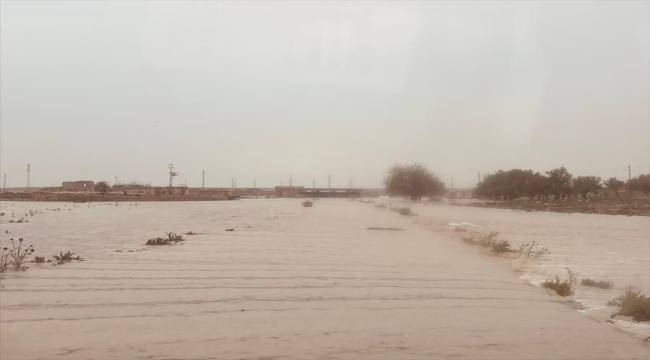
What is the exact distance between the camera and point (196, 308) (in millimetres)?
8508

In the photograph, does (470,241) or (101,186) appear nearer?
(470,241)

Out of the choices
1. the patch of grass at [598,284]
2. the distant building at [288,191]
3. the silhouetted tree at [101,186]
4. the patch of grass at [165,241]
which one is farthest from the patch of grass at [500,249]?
the distant building at [288,191]

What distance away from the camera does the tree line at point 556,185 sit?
315 feet

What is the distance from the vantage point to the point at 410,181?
11044 centimetres

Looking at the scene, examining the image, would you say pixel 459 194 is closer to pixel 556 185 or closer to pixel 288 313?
pixel 556 185

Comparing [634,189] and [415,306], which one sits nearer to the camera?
[415,306]

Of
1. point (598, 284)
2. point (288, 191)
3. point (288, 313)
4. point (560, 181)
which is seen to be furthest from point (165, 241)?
point (288, 191)

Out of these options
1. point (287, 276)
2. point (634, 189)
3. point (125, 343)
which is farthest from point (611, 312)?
point (634, 189)

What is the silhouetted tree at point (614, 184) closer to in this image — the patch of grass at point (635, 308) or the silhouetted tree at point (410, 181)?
the silhouetted tree at point (410, 181)

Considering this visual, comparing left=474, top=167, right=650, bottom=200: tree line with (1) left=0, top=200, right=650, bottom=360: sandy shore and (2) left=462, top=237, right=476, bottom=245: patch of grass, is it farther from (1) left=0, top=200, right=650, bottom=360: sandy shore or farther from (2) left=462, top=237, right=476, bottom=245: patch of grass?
(1) left=0, top=200, right=650, bottom=360: sandy shore

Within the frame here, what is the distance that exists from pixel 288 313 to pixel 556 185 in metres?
98.7

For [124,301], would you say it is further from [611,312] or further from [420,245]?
[420,245]

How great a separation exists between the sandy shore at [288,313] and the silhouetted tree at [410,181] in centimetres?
9604

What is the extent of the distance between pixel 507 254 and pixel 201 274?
442 inches
